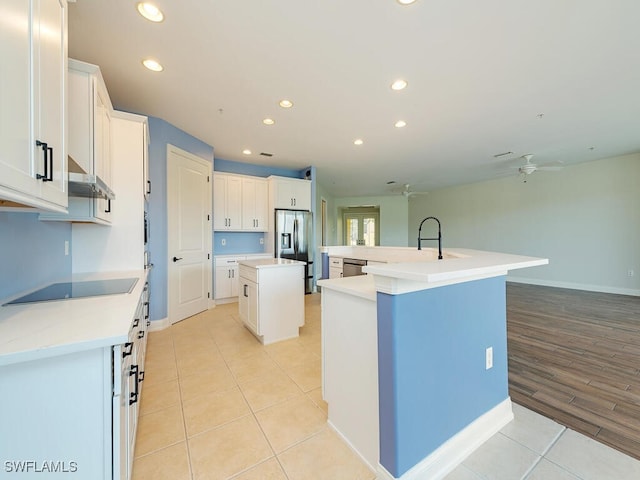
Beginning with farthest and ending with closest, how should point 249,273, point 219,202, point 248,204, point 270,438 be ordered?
1. point 248,204
2. point 219,202
3. point 249,273
4. point 270,438

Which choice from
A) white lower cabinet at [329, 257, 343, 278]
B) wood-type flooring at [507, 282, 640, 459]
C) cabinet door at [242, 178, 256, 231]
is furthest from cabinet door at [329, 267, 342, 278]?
wood-type flooring at [507, 282, 640, 459]

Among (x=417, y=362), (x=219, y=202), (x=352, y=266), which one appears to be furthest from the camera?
(x=219, y=202)

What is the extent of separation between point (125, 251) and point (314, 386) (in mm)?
2054

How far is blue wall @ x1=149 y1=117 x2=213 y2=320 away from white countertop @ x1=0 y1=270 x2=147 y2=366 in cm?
198

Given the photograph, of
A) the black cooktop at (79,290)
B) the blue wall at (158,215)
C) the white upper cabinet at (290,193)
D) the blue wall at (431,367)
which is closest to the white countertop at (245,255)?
the white upper cabinet at (290,193)

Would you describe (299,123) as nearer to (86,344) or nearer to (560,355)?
(86,344)

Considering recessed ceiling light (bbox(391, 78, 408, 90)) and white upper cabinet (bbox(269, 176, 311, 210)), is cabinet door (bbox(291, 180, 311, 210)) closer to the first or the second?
white upper cabinet (bbox(269, 176, 311, 210))

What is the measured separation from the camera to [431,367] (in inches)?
49.2

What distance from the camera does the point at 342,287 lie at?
4.68ft

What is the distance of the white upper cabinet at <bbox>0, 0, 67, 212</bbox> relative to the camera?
2.58ft

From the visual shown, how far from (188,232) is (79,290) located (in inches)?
87.5

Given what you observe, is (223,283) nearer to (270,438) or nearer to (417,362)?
(270,438)

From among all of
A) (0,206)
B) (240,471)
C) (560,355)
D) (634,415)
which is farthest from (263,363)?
(560,355)

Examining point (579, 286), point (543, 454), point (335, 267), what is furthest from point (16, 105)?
point (579, 286)
